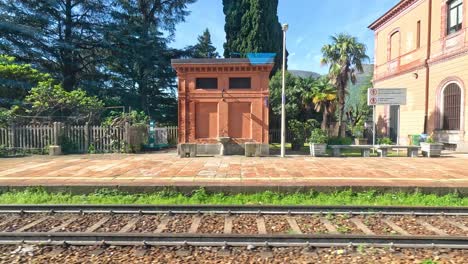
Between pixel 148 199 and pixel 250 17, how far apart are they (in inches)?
966

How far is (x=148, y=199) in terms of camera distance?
748 cm

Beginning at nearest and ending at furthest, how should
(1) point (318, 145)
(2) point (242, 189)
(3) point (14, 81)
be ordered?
(2) point (242, 189), (1) point (318, 145), (3) point (14, 81)

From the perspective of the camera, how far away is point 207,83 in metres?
15.4

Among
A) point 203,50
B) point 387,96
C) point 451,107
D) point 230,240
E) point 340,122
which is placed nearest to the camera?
point 230,240

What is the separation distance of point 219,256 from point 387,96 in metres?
17.3

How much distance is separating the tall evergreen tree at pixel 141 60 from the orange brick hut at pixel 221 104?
17.0 metres

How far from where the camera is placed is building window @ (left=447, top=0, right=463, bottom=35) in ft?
59.9

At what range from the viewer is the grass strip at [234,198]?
7.24m

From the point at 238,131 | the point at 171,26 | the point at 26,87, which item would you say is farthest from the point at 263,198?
the point at 171,26

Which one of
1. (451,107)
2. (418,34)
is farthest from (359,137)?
(451,107)

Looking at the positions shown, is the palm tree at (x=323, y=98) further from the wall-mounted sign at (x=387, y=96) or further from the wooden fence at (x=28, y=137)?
the wooden fence at (x=28, y=137)

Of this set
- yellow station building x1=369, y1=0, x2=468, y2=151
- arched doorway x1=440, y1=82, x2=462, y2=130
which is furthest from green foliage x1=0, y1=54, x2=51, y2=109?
arched doorway x1=440, y1=82, x2=462, y2=130

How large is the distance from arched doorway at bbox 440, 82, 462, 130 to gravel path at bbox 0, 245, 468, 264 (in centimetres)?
1700

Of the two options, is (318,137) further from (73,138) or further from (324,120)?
(73,138)
